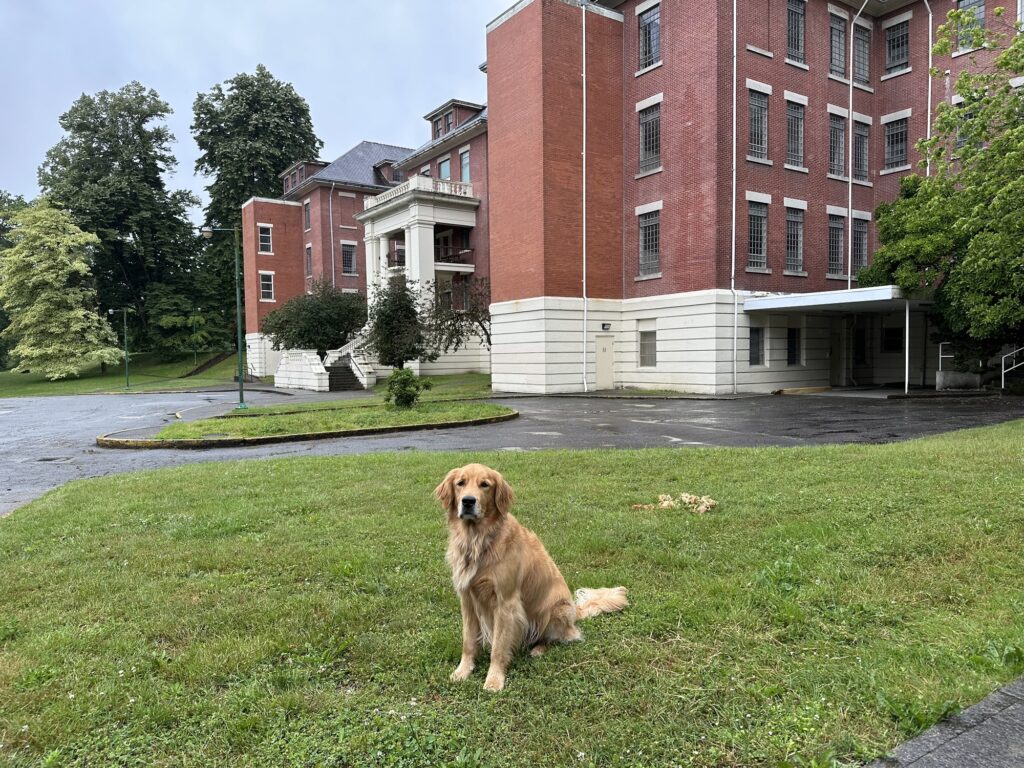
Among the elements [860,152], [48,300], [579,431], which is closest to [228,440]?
[579,431]

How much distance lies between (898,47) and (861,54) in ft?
5.34

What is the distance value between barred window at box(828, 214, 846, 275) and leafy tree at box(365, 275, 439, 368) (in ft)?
60.2

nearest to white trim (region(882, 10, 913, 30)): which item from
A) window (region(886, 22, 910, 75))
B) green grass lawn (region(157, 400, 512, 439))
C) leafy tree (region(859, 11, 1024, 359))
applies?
window (region(886, 22, 910, 75))

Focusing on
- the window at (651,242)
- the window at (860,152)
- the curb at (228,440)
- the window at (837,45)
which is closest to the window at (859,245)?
the window at (860,152)

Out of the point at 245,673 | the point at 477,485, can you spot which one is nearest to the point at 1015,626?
the point at 477,485

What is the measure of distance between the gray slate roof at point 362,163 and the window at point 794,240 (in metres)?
31.3

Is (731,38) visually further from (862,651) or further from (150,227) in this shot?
(150,227)

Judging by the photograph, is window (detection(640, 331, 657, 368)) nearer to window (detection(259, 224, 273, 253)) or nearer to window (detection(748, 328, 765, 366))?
window (detection(748, 328, 765, 366))

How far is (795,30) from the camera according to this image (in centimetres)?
2698

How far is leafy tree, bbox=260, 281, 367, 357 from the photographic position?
125ft

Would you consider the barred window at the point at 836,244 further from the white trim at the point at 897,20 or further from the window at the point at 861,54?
the white trim at the point at 897,20

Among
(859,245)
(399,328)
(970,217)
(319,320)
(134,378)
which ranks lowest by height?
(134,378)

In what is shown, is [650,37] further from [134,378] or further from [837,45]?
[134,378]

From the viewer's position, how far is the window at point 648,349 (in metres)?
27.6
